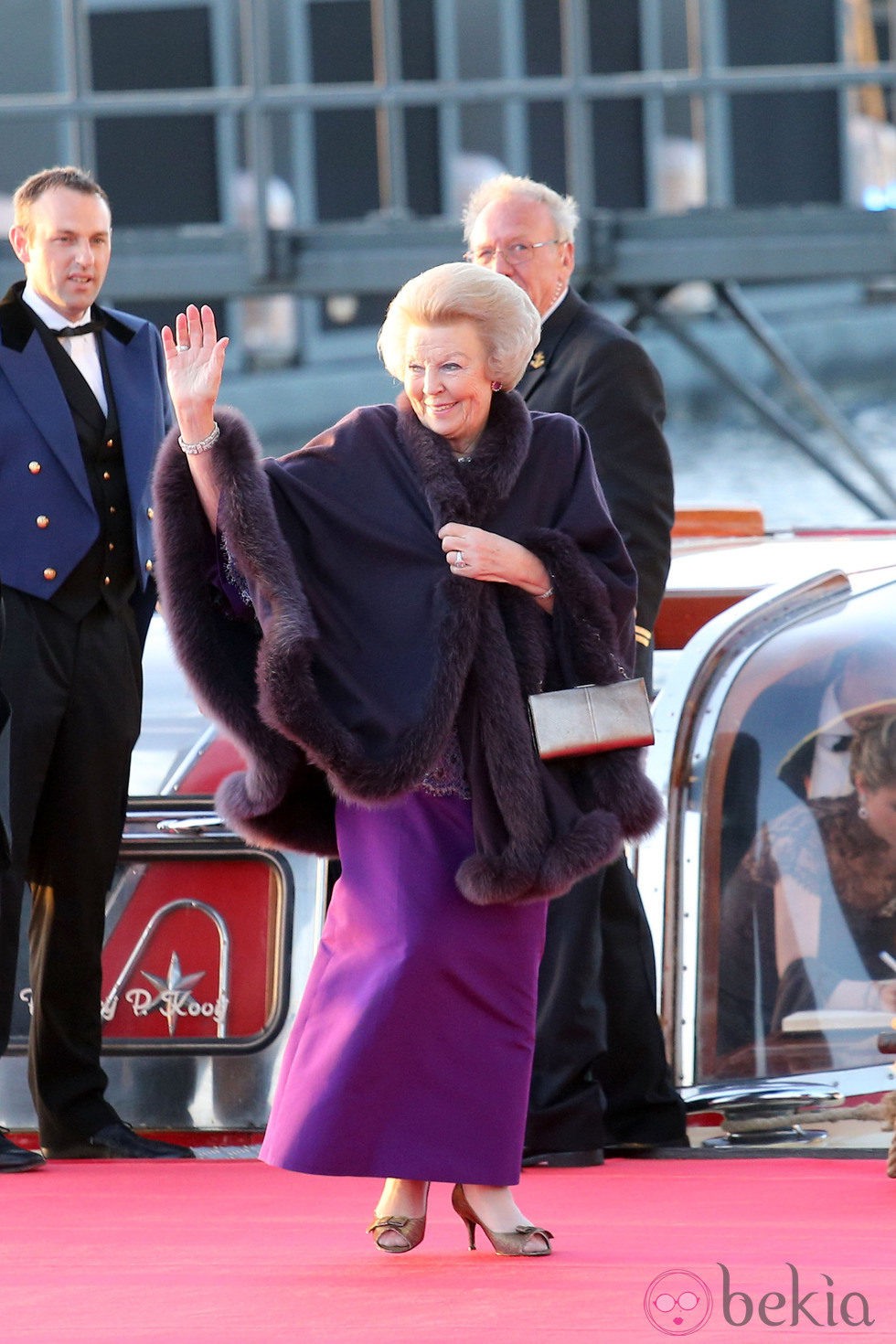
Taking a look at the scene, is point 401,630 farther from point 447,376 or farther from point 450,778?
point 447,376

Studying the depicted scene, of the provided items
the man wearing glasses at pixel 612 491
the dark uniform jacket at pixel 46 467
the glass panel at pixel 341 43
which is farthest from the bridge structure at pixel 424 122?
the dark uniform jacket at pixel 46 467

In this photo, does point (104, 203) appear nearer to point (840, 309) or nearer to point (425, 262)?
point (425, 262)

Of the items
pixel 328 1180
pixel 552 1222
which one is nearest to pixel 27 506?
pixel 328 1180

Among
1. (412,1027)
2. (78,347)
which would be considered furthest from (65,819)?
(412,1027)

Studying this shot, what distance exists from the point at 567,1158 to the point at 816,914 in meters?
0.80

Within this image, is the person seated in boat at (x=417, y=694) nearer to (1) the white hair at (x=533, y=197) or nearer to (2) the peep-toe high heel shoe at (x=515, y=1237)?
(2) the peep-toe high heel shoe at (x=515, y=1237)

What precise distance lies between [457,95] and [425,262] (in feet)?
2.25

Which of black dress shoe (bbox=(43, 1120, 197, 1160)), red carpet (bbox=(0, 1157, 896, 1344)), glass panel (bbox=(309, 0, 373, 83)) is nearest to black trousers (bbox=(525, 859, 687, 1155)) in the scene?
red carpet (bbox=(0, 1157, 896, 1344))

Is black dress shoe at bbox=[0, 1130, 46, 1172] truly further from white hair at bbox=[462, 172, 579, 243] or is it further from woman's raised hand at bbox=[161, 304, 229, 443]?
white hair at bbox=[462, 172, 579, 243]

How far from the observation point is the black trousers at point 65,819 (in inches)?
172

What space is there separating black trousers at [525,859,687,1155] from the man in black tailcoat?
73cm

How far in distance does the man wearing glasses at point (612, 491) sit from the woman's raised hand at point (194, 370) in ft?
3.70

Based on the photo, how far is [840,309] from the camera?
13891mm

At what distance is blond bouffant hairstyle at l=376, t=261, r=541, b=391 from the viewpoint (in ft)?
11.3
